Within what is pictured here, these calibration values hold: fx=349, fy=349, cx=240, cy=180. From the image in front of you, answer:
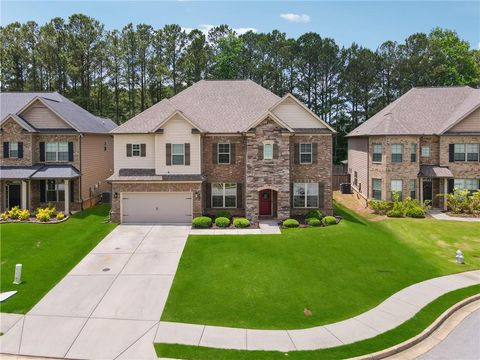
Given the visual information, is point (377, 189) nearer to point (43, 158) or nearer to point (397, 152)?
point (397, 152)

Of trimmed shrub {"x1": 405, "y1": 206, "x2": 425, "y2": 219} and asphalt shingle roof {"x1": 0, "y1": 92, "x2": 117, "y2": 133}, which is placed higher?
asphalt shingle roof {"x1": 0, "y1": 92, "x2": 117, "y2": 133}

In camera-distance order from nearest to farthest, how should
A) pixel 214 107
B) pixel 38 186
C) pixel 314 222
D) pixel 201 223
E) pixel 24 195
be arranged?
pixel 201 223 → pixel 314 222 → pixel 24 195 → pixel 38 186 → pixel 214 107

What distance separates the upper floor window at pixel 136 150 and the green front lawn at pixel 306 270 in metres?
7.89

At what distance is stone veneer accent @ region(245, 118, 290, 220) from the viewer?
23406 millimetres

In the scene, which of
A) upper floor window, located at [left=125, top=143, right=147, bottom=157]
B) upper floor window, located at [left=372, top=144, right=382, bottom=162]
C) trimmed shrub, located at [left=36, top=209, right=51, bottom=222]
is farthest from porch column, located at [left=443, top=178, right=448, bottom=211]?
trimmed shrub, located at [left=36, top=209, right=51, bottom=222]

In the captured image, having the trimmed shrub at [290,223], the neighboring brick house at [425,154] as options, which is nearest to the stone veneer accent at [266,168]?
the trimmed shrub at [290,223]

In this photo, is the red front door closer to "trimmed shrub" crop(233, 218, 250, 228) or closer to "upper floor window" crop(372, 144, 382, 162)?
"trimmed shrub" crop(233, 218, 250, 228)

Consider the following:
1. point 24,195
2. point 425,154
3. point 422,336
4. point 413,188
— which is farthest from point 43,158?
point 425,154

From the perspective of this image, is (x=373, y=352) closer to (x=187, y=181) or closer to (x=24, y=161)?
(x=187, y=181)

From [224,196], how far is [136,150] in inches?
276

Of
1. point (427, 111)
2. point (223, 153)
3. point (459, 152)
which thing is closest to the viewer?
point (223, 153)

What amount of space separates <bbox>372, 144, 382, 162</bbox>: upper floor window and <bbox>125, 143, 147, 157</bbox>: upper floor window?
18110 millimetres

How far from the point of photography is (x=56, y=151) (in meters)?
26.5

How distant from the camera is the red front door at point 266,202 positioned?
2500cm
